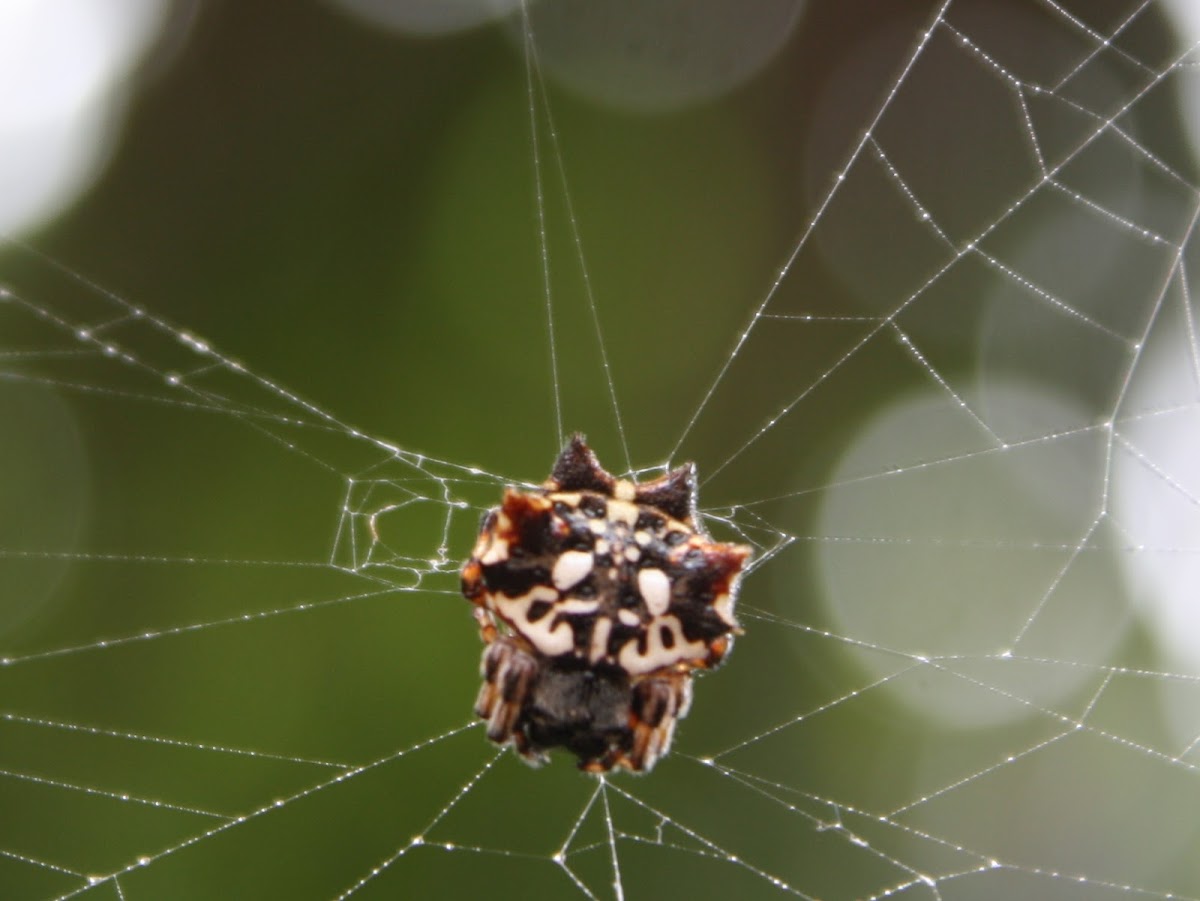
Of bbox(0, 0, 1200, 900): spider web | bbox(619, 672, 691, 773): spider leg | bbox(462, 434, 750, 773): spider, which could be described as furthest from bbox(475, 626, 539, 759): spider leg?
bbox(0, 0, 1200, 900): spider web

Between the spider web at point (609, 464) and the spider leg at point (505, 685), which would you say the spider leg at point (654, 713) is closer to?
the spider leg at point (505, 685)

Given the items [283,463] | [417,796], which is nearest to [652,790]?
[417,796]

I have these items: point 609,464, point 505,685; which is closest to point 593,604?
point 505,685

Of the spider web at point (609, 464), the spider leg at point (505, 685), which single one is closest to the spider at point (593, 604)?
the spider leg at point (505, 685)

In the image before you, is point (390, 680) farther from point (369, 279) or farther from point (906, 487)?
point (906, 487)

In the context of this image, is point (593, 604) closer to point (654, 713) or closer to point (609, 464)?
point (654, 713)

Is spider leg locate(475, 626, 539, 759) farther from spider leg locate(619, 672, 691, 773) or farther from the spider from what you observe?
spider leg locate(619, 672, 691, 773)
